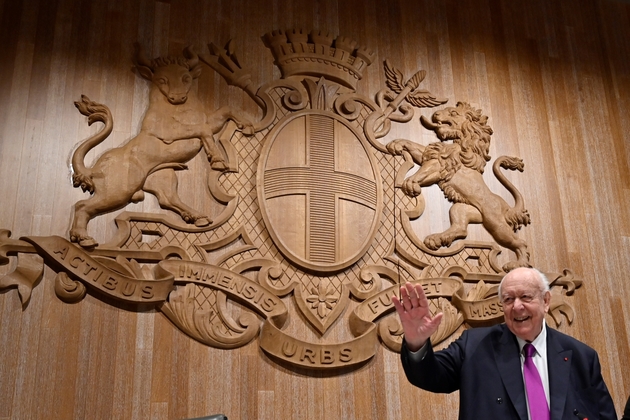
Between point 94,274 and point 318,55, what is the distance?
1863 mm

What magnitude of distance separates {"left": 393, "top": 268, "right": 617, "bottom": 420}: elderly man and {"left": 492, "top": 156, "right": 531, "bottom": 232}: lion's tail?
1.58 meters

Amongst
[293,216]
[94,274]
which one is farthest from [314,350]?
[94,274]

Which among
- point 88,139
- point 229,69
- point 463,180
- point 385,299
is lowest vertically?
point 385,299

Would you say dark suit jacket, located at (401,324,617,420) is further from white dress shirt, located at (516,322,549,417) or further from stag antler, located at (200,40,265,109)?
stag antler, located at (200,40,265,109)

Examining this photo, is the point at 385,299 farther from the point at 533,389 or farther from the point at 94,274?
the point at 94,274

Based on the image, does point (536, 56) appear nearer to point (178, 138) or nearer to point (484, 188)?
point (484, 188)

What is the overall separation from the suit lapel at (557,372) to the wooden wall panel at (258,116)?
4.08 ft

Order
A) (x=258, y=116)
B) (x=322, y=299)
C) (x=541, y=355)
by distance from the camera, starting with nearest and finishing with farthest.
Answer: (x=541, y=355)
(x=322, y=299)
(x=258, y=116)

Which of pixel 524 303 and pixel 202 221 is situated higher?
pixel 202 221

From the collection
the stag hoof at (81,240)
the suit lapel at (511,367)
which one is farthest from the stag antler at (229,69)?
the suit lapel at (511,367)

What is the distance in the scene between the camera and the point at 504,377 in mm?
2561

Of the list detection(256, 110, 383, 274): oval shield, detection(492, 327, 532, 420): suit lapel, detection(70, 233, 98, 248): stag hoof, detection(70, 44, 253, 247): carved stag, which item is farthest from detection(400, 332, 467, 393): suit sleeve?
detection(70, 233, 98, 248): stag hoof

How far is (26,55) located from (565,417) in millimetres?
3137

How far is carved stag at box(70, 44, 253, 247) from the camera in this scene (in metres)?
3.57
